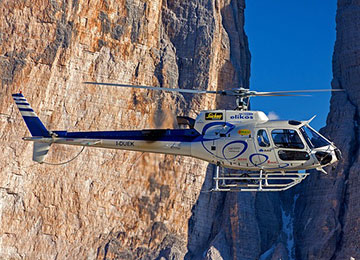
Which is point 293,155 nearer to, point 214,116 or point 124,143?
point 214,116

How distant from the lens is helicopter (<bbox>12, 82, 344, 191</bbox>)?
113 feet

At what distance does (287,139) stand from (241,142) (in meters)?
1.71

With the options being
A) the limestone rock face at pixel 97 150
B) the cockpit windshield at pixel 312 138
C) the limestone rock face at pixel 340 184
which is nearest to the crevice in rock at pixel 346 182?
the limestone rock face at pixel 340 184

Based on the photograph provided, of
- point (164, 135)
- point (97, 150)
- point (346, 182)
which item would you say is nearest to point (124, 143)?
point (164, 135)

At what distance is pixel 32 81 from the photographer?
5709 centimetres

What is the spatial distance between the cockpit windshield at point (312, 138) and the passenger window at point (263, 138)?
132 centimetres

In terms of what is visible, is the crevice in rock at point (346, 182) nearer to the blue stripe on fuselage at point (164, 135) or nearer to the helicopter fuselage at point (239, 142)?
the helicopter fuselage at point (239, 142)

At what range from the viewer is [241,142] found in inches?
1375

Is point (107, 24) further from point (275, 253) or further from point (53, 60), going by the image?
point (275, 253)

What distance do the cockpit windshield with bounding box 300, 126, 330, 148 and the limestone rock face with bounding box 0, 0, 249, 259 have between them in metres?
17.2

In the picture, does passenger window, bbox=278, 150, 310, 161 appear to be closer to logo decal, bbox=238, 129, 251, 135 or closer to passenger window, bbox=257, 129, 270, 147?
passenger window, bbox=257, 129, 270, 147

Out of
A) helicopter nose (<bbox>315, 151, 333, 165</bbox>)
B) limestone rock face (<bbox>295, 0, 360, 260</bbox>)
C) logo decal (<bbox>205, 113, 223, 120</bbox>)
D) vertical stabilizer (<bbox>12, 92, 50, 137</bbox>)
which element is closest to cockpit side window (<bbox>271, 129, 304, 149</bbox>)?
helicopter nose (<bbox>315, 151, 333, 165</bbox>)

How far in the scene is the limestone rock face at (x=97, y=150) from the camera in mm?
56281

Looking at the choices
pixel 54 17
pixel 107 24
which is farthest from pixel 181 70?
pixel 54 17
